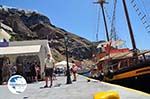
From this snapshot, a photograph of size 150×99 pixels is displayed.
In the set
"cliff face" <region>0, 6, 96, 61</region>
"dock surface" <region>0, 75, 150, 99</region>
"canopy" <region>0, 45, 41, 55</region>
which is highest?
"cliff face" <region>0, 6, 96, 61</region>

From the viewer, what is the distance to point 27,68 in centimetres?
2738

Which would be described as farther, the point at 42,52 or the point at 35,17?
the point at 35,17

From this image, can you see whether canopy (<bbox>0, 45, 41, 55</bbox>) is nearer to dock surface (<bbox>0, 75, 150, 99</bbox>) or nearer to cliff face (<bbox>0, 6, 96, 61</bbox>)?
dock surface (<bbox>0, 75, 150, 99</bbox>)

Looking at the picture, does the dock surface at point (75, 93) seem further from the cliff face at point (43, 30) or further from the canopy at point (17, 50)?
the cliff face at point (43, 30)

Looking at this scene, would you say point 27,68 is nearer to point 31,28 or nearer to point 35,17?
point 31,28

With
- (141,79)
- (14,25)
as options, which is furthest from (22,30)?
(141,79)

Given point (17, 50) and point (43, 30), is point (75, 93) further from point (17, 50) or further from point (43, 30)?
point (43, 30)

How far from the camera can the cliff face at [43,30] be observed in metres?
132

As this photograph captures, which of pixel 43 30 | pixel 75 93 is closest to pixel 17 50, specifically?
pixel 75 93

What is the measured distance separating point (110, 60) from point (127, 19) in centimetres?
343

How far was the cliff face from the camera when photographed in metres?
132

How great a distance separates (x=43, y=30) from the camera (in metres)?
158

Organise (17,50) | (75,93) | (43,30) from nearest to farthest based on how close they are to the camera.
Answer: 1. (75,93)
2. (17,50)
3. (43,30)

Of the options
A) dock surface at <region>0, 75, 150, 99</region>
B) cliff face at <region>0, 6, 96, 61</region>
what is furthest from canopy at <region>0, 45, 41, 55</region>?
cliff face at <region>0, 6, 96, 61</region>
